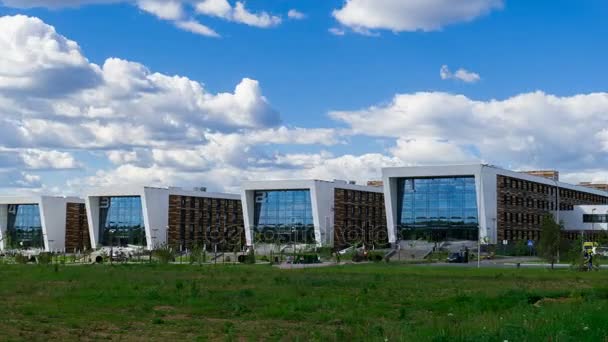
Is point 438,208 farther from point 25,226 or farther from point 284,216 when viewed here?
point 25,226

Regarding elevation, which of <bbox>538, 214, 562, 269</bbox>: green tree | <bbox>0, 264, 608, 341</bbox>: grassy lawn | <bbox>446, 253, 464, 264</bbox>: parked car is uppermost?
<bbox>538, 214, 562, 269</bbox>: green tree

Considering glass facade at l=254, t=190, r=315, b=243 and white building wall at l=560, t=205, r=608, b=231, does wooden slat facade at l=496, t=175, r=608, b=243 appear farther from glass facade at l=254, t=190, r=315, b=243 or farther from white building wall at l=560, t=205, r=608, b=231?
glass facade at l=254, t=190, r=315, b=243

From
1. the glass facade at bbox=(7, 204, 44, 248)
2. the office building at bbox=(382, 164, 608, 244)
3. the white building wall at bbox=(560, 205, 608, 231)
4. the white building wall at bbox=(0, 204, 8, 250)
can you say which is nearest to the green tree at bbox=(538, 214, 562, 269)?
the office building at bbox=(382, 164, 608, 244)

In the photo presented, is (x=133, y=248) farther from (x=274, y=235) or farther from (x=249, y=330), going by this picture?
(x=249, y=330)

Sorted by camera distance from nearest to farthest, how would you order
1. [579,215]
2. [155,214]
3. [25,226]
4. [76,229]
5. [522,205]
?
[522,205] < [579,215] < [155,214] < [25,226] < [76,229]

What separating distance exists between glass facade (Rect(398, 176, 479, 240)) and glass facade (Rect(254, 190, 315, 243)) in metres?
17.0

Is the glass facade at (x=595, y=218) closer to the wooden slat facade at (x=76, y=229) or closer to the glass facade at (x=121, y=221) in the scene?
the glass facade at (x=121, y=221)

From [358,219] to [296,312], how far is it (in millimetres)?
108671

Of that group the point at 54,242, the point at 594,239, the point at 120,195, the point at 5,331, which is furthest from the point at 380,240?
the point at 5,331

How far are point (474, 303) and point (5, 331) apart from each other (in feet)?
50.5

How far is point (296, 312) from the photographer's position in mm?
27141

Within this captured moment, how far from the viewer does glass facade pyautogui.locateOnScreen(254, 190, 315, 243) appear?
126875 millimetres

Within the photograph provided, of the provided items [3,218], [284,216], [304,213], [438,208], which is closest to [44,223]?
[3,218]

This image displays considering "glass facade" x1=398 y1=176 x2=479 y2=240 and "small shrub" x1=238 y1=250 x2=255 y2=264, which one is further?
"glass facade" x1=398 y1=176 x2=479 y2=240
